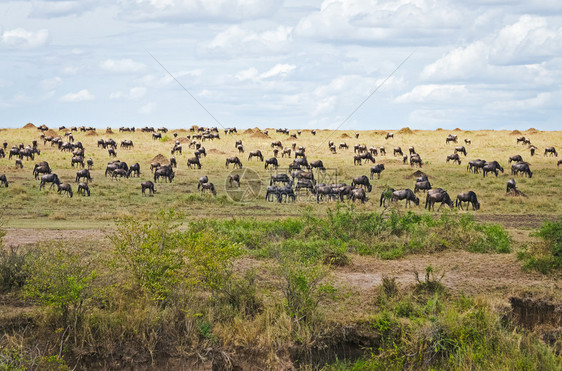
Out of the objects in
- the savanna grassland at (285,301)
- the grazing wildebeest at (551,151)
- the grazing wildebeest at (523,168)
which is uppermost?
the grazing wildebeest at (551,151)

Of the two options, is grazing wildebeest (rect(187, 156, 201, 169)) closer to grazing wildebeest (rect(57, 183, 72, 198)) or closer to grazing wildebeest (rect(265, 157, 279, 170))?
grazing wildebeest (rect(265, 157, 279, 170))

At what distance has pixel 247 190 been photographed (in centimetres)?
3381

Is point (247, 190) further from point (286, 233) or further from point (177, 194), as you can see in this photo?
point (286, 233)

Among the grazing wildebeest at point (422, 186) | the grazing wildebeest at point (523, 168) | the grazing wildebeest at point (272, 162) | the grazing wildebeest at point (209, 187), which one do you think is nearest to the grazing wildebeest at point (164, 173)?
the grazing wildebeest at point (209, 187)

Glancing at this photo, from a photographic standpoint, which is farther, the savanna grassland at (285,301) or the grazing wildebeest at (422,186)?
the grazing wildebeest at (422,186)

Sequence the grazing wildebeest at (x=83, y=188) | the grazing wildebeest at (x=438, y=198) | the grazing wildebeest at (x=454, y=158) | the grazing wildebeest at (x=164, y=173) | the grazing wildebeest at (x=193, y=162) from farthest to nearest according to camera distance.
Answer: the grazing wildebeest at (x=454, y=158)
the grazing wildebeest at (x=193, y=162)
the grazing wildebeest at (x=164, y=173)
the grazing wildebeest at (x=83, y=188)
the grazing wildebeest at (x=438, y=198)

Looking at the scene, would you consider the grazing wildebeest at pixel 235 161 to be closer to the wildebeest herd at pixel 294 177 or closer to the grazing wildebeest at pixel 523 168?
the wildebeest herd at pixel 294 177

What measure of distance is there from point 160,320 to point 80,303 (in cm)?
158

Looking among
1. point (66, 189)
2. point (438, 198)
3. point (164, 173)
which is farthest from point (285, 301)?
point (164, 173)

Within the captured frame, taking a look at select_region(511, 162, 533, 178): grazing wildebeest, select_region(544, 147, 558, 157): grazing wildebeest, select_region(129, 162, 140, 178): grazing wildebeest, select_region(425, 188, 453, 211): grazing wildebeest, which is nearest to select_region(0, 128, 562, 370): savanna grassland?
select_region(425, 188, 453, 211): grazing wildebeest

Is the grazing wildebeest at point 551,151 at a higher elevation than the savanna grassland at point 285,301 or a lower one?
higher

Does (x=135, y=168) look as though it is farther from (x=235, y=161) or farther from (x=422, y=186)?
(x=422, y=186)

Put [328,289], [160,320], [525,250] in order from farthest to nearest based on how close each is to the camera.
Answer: [525,250] < [328,289] < [160,320]

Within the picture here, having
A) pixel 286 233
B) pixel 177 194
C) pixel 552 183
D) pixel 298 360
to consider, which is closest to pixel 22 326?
pixel 298 360
